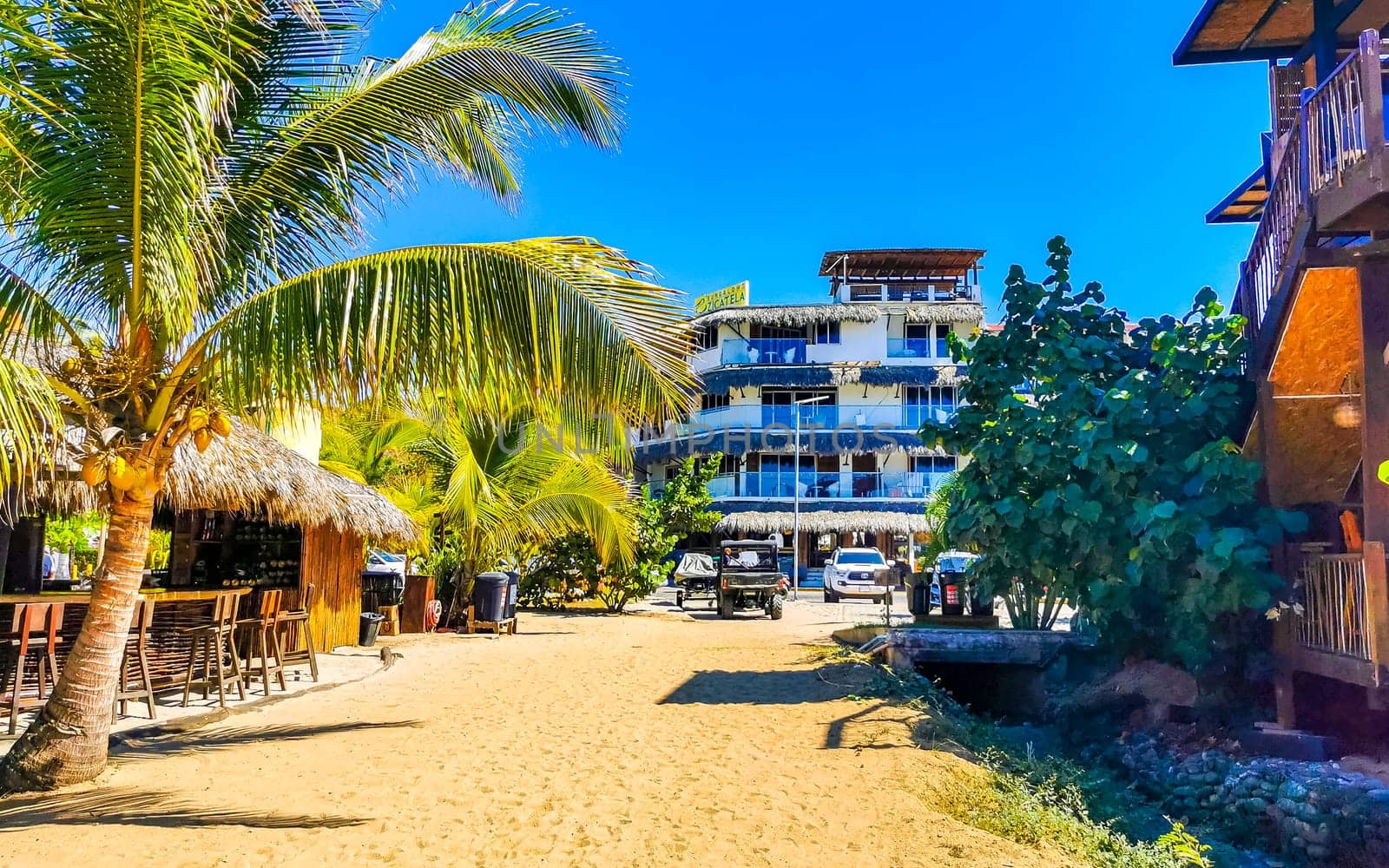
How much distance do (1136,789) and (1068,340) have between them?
4315 millimetres

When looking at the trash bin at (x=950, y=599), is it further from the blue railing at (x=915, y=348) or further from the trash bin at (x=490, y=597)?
the blue railing at (x=915, y=348)

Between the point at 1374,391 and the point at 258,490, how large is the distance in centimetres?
1030

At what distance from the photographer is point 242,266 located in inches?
257

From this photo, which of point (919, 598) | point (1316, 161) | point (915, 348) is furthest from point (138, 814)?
point (915, 348)

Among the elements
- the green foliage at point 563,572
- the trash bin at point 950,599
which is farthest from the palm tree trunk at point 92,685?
the green foliage at point 563,572

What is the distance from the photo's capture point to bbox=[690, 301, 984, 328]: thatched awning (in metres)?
40.9

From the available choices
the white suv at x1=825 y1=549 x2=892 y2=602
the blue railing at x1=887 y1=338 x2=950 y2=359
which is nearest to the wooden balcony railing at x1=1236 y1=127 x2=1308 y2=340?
the white suv at x1=825 y1=549 x2=892 y2=602

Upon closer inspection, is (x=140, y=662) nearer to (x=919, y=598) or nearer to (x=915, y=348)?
(x=919, y=598)

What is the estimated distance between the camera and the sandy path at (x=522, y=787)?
4879 mm

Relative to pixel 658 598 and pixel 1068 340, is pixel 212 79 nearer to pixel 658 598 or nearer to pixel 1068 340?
pixel 1068 340

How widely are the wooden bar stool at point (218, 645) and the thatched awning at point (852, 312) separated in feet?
109

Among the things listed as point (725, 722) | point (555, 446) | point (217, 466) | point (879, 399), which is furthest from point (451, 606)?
point (879, 399)

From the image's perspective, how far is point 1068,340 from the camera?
32.6ft

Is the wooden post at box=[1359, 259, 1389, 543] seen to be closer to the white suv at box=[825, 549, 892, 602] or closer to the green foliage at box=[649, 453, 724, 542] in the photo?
the green foliage at box=[649, 453, 724, 542]
